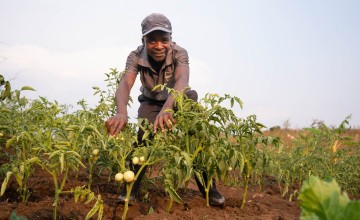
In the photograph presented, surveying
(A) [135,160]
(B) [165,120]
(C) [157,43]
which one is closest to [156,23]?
(C) [157,43]

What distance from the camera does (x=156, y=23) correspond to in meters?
3.41

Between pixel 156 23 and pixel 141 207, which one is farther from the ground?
pixel 156 23

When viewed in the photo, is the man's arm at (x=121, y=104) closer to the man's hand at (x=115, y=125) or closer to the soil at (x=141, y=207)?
the man's hand at (x=115, y=125)

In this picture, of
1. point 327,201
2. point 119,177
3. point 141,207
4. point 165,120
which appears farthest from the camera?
point 141,207

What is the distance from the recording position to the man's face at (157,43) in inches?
136

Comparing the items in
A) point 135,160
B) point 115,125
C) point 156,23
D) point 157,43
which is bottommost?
point 135,160

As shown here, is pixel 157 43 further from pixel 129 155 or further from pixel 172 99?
pixel 129 155

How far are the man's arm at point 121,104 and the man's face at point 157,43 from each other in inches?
10.9

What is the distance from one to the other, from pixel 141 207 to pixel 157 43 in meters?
1.40

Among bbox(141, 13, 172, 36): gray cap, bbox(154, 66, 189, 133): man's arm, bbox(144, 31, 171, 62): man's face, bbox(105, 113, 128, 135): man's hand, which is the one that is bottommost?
bbox(105, 113, 128, 135): man's hand

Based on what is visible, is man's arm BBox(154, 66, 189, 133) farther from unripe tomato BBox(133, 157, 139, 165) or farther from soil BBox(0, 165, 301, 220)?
soil BBox(0, 165, 301, 220)

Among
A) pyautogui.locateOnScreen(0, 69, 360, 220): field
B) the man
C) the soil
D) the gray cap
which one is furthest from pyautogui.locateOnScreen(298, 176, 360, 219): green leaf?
the gray cap

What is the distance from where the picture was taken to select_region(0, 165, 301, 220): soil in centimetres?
280

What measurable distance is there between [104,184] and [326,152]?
8.52 ft
